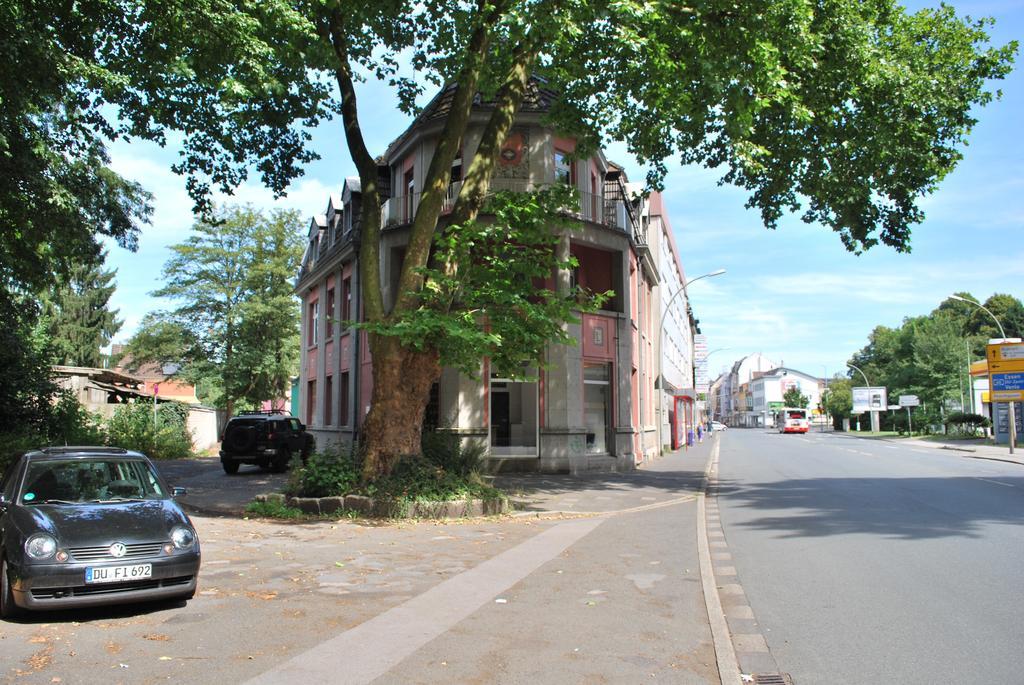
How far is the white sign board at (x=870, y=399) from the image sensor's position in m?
67.9

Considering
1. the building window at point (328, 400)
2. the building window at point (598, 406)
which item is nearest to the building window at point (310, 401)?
the building window at point (328, 400)

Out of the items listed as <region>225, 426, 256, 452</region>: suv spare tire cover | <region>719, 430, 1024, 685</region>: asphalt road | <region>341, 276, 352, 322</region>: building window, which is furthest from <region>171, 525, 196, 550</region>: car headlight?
<region>341, 276, 352, 322</region>: building window

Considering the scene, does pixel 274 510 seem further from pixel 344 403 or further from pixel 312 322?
pixel 312 322

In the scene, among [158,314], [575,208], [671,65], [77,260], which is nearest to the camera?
[671,65]

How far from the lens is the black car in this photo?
19.2ft

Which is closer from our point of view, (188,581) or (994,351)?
(188,581)

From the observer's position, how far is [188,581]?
21.0 ft

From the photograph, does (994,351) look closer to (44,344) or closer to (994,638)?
(994,638)

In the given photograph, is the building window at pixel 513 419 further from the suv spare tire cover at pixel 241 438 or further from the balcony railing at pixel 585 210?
the suv spare tire cover at pixel 241 438

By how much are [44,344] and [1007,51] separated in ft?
90.1

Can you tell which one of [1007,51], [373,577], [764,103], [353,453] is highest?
[1007,51]

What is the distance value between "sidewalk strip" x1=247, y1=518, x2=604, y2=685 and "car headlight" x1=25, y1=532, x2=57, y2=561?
2.40 m

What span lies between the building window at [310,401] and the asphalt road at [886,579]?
2255 cm

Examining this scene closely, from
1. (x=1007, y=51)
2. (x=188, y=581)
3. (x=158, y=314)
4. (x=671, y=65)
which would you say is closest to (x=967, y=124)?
(x=1007, y=51)
